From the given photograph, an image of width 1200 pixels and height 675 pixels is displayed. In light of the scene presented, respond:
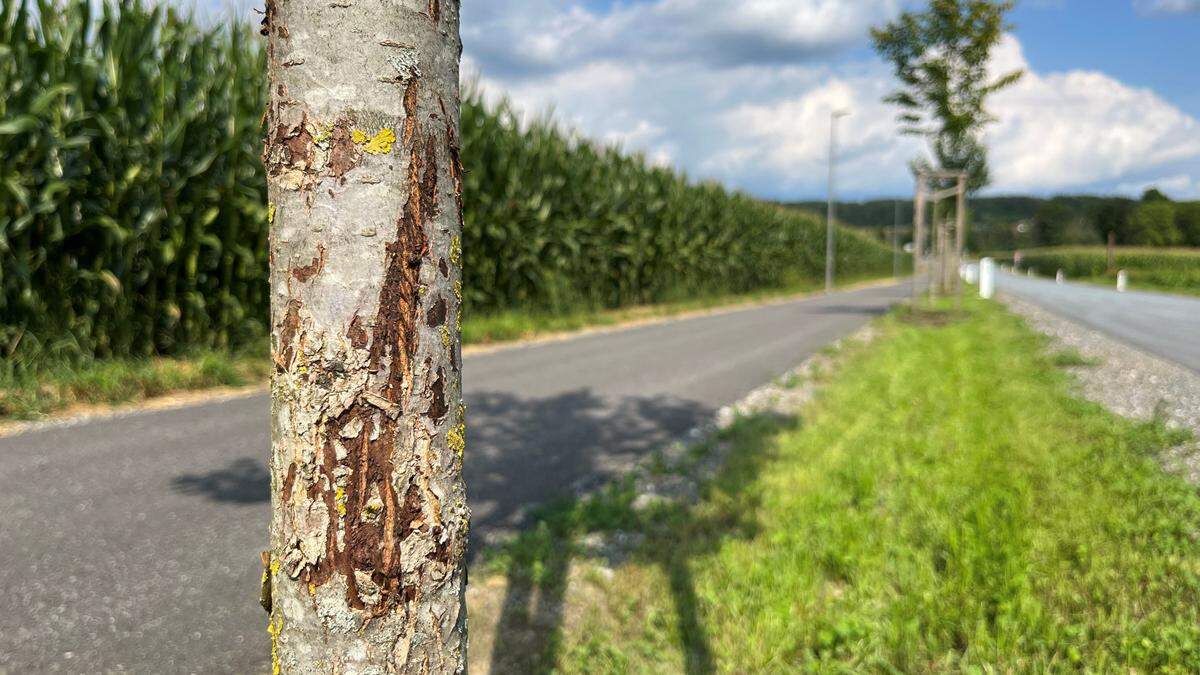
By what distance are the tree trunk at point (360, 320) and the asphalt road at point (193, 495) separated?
1564 mm

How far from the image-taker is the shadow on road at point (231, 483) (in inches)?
155

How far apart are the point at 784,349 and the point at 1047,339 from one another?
356 cm

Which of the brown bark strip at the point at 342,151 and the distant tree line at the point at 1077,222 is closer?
the brown bark strip at the point at 342,151

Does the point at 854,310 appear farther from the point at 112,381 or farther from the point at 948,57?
the point at 112,381

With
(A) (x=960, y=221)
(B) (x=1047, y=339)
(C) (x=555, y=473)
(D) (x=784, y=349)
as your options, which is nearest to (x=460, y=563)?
(C) (x=555, y=473)

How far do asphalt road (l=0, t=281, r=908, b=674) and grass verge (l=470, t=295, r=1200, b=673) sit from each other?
83 cm

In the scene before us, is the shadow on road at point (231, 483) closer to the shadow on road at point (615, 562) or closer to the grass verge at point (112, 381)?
the shadow on road at point (615, 562)

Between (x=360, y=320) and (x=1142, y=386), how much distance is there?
737 centimetres

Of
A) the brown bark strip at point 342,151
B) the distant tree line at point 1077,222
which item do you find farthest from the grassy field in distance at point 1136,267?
the brown bark strip at point 342,151

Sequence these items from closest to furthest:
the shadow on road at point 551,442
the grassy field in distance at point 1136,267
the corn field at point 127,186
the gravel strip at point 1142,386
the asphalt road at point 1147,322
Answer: the shadow on road at point 551,442 < the gravel strip at point 1142,386 < the corn field at point 127,186 < the asphalt road at point 1147,322 < the grassy field in distance at point 1136,267

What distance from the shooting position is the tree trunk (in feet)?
3.56

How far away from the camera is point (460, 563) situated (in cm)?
124

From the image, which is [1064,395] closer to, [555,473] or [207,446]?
[555,473]

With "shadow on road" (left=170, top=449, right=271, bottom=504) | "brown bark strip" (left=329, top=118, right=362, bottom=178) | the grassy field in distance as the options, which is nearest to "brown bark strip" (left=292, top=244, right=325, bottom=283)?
"brown bark strip" (left=329, top=118, right=362, bottom=178)
